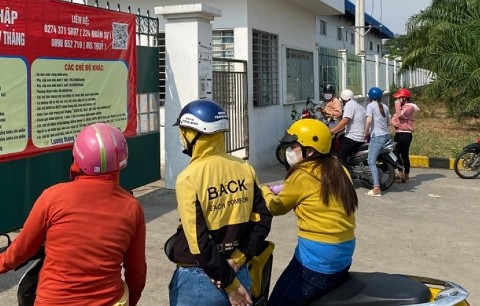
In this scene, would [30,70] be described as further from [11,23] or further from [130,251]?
[130,251]

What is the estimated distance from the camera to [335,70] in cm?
1673

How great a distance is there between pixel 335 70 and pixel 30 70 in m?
12.0

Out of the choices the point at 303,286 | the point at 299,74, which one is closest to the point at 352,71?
the point at 299,74

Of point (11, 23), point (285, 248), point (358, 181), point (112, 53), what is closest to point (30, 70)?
point (11, 23)

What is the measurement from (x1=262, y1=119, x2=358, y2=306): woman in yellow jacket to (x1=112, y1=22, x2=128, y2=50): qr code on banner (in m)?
4.62

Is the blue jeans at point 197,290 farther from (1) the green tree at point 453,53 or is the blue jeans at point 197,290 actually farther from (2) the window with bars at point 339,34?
(2) the window with bars at point 339,34

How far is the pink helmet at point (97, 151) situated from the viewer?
2391 millimetres

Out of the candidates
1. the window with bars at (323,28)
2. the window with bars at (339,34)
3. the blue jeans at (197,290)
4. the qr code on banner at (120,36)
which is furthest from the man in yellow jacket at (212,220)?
the window with bars at (339,34)

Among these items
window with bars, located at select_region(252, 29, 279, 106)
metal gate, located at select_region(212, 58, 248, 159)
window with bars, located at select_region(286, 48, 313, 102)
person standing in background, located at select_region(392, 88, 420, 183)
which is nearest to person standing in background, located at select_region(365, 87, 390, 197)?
person standing in background, located at select_region(392, 88, 420, 183)

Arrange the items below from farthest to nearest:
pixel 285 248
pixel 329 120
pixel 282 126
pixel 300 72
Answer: pixel 300 72, pixel 282 126, pixel 329 120, pixel 285 248

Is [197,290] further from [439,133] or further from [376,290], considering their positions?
[439,133]

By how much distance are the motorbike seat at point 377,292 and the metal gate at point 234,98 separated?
6.82 meters

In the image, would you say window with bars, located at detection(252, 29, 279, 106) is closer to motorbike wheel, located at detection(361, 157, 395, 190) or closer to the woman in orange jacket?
motorbike wheel, located at detection(361, 157, 395, 190)

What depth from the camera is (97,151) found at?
239 cm
